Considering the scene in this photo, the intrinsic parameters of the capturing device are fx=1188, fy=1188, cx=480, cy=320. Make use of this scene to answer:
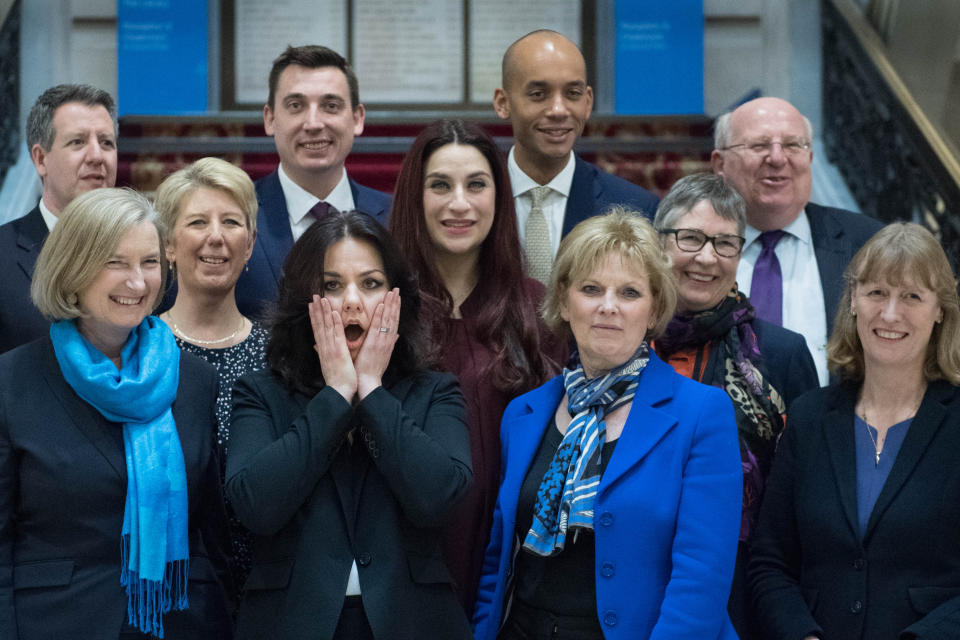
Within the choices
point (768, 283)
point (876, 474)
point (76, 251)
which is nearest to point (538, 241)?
point (768, 283)

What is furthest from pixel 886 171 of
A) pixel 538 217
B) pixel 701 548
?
pixel 701 548

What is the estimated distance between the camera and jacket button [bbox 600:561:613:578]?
253cm

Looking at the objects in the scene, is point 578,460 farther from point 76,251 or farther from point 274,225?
point 274,225

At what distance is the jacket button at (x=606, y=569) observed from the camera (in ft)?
8.29

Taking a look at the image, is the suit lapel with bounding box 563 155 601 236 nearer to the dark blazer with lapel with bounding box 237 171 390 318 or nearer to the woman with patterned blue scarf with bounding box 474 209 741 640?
the dark blazer with lapel with bounding box 237 171 390 318

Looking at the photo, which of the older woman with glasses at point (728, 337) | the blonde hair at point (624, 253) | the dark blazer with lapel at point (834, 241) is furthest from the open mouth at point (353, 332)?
the dark blazer with lapel at point (834, 241)

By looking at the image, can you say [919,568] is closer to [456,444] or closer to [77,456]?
[456,444]

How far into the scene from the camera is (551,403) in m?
2.83

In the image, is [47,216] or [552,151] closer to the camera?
[47,216]

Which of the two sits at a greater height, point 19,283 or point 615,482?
point 19,283

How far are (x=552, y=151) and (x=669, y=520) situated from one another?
69.9 inches

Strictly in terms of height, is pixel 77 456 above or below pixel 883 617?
above

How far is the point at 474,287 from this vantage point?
330 cm

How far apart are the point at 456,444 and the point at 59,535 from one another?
86 centimetres
